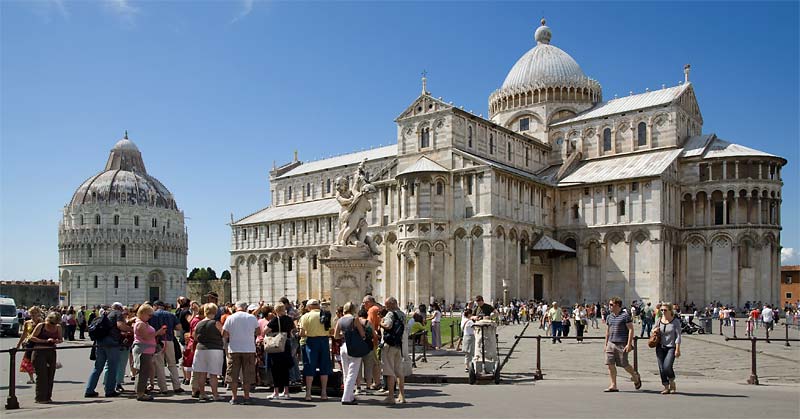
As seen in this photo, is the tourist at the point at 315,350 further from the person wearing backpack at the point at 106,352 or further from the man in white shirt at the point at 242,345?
the person wearing backpack at the point at 106,352

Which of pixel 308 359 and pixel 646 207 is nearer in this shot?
pixel 308 359

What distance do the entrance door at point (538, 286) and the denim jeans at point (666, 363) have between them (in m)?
41.7

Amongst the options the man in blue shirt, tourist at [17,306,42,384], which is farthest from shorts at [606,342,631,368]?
tourist at [17,306,42,384]

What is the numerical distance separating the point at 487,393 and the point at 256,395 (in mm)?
4655

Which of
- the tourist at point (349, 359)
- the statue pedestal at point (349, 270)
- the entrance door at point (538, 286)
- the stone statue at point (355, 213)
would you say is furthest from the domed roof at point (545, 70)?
the tourist at point (349, 359)

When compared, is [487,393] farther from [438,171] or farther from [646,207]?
[646,207]

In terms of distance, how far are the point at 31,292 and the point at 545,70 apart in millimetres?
89331

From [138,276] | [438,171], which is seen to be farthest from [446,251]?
[138,276]

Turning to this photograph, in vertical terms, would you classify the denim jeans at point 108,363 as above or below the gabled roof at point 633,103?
below

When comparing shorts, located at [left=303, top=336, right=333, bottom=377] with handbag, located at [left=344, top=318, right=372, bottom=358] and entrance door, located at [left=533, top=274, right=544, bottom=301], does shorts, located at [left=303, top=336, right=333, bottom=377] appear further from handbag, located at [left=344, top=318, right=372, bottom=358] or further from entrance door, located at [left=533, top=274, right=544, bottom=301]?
entrance door, located at [left=533, top=274, right=544, bottom=301]

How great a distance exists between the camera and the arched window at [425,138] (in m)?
54.3

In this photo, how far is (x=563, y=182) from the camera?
2287 inches

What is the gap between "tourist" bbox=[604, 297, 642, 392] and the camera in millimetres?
14062

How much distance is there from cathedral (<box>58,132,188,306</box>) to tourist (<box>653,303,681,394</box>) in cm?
10228
